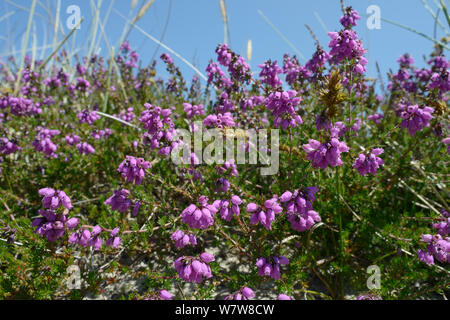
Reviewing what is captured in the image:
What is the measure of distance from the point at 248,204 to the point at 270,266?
52 cm

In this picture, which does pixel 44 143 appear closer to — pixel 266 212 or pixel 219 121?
pixel 219 121

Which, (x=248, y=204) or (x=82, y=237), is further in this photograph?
(x=82, y=237)

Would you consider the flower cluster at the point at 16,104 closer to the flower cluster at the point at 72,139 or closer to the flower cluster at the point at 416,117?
the flower cluster at the point at 72,139

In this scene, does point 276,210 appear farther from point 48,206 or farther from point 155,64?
point 155,64

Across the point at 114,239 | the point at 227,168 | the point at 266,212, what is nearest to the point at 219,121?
the point at 227,168

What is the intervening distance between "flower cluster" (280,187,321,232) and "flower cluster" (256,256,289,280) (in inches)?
12.6

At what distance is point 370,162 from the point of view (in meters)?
2.54

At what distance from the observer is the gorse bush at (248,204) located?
254 cm

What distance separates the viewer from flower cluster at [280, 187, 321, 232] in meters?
2.30

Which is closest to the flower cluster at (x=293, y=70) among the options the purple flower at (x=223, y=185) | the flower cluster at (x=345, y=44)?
the flower cluster at (x=345, y=44)

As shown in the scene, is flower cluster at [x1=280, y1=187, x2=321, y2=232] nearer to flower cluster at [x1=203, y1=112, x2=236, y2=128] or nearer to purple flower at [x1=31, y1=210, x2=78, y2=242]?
flower cluster at [x1=203, y1=112, x2=236, y2=128]

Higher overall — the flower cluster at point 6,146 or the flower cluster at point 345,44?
the flower cluster at point 345,44

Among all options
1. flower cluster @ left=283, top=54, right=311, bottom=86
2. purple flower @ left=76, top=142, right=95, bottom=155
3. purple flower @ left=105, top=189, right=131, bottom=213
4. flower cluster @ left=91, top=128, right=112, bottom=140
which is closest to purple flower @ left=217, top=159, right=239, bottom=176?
purple flower @ left=105, top=189, right=131, bottom=213

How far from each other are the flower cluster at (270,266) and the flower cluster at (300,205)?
320 millimetres
